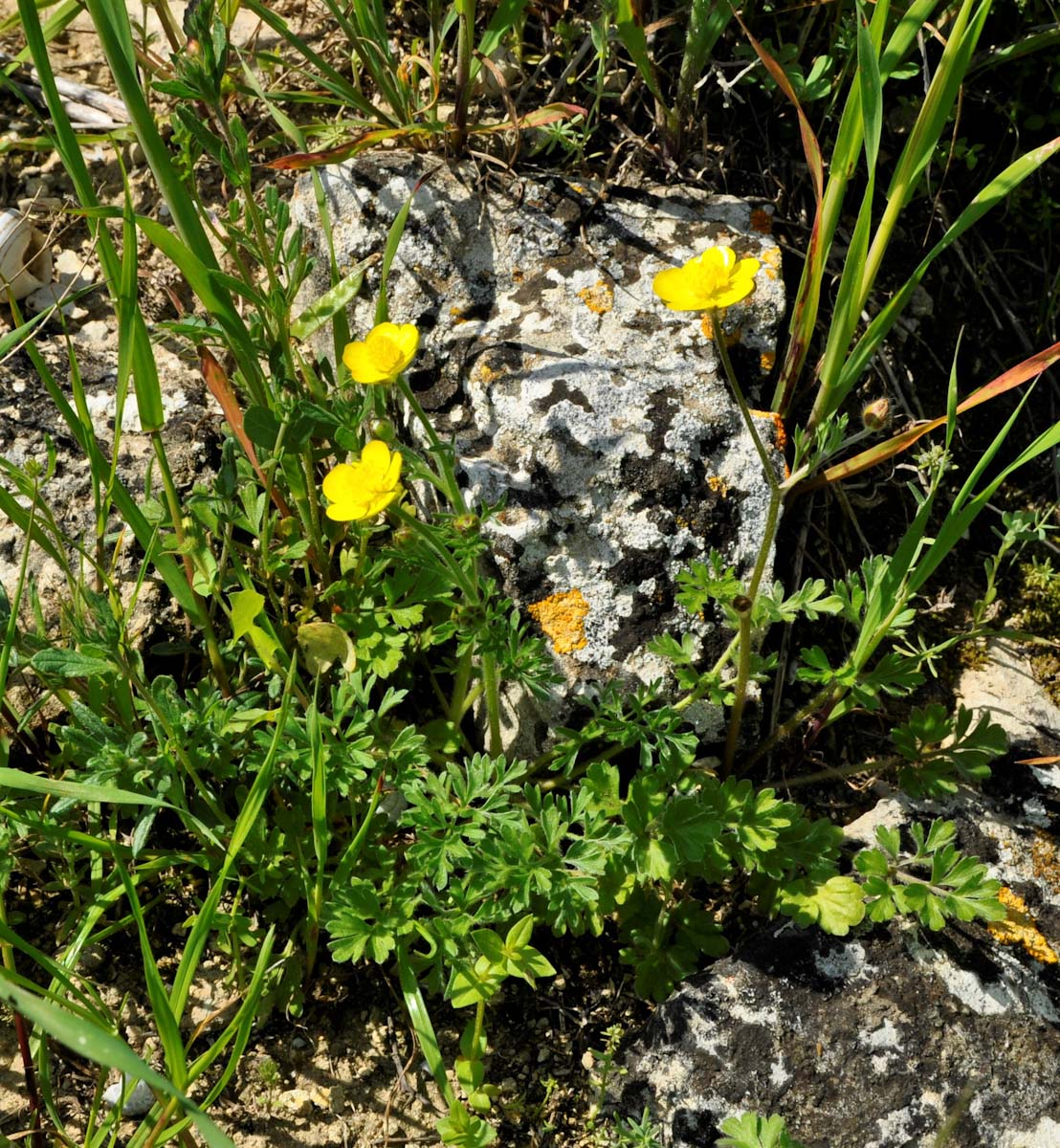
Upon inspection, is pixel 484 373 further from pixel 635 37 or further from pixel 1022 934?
pixel 1022 934

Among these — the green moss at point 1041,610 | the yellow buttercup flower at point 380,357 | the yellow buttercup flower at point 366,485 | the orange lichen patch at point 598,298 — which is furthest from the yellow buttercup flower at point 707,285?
the green moss at point 1041,610

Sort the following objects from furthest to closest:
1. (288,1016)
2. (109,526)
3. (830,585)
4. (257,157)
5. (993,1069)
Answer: (257,157), (830,585), (109,526), (288,1016), (993,1069)

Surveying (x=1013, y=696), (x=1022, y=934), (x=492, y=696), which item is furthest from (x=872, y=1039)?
(x=1013, y=696)

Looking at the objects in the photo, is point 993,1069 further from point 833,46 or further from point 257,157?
A: point 257,157

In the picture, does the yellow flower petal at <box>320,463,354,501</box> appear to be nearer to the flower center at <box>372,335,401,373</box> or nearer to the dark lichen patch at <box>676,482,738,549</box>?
the flower center at <box>372,335,401,373</box>

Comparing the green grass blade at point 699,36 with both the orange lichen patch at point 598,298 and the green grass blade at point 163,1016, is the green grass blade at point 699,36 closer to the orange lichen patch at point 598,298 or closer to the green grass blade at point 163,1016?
the orange lichen patch at point 598,298

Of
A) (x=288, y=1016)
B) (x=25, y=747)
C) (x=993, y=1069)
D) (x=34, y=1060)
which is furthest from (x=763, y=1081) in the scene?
(x=25, y=747)
